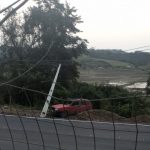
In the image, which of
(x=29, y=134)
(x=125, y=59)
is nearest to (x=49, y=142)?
(x=29, y=134)

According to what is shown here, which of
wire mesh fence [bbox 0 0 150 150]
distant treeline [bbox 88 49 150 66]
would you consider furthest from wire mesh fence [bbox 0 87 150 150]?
distant treeline [bbox 88 49 150 66]

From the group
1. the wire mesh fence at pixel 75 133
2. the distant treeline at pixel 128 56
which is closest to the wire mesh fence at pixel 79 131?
the wire mesh fence at pixel 75 133

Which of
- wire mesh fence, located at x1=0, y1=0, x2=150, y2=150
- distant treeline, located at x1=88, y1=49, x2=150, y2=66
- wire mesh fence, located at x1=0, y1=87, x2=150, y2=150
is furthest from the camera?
wire mesh fence, located at x1=0, y1=87, x2=150, y2=150

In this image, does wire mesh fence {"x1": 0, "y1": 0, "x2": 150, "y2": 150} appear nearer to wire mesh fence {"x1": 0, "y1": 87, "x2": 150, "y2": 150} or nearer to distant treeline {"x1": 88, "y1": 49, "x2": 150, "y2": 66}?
wire mesh fence {"x1": 0, "y1": 87, "x2": 150, "y2": 150}

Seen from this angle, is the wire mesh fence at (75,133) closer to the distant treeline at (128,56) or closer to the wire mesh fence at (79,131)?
the wire mesh fence at (79,131)

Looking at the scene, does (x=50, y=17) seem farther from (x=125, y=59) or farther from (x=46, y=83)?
(x=125, y=59)

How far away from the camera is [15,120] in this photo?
70.1 ft

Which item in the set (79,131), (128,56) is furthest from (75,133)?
(128,56)

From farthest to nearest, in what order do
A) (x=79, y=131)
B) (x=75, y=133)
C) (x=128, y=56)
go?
1. (x=79, y=131)
2. (x=75, y=133)
3. (x=128, y=56)

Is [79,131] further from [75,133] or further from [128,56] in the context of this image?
[128,56]

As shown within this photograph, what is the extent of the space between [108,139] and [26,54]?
2154cm

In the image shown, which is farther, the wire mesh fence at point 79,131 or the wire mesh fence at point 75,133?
the wire mesh fence at point 75,133

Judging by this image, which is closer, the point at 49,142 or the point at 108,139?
the point at 49,142

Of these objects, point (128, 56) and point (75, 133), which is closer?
point (128, 56)
